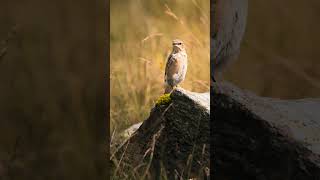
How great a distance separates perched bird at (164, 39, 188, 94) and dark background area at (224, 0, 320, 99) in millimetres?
208

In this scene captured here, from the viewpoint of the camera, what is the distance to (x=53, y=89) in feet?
8.71

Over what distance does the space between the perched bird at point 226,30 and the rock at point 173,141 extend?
6.9 inches

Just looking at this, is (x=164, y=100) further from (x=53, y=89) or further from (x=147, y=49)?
(x=53, y=89)

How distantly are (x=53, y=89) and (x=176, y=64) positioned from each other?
57cm

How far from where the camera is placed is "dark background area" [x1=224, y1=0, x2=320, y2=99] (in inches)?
106

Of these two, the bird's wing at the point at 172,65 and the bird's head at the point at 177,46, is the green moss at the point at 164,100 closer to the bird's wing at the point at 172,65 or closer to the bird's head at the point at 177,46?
the bird's wing at the point at 172,65

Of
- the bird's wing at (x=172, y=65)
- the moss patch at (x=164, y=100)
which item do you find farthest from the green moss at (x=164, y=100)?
the bird's wing at (x=172, y=65)

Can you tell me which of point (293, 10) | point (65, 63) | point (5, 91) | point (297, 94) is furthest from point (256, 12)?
point (5, 91)

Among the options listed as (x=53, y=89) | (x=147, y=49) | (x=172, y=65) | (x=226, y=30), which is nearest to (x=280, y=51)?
(x=226, y=30)

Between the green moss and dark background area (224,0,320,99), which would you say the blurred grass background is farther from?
dark background area (224,0,320,99)

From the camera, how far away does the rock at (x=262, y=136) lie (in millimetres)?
2617

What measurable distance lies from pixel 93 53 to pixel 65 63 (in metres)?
0.14

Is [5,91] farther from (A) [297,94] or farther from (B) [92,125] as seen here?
(A) [297,94]

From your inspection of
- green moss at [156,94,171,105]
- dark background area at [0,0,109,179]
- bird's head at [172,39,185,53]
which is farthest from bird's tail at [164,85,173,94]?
dark background area at [0,0,109,179]
